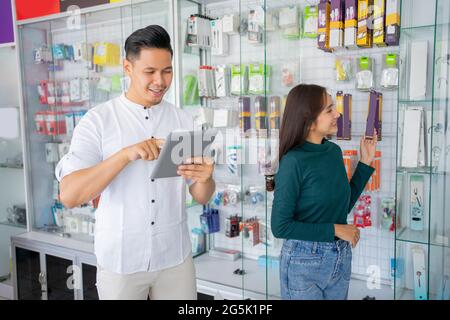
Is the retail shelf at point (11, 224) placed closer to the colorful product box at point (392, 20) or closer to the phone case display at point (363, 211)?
the phone case display at point (363, 211)

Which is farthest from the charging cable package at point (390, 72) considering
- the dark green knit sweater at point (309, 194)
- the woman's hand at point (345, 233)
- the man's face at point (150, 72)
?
the man's face at point (150, 72)

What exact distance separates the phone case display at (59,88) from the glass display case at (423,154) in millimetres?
2252

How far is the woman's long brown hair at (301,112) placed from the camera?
177cm

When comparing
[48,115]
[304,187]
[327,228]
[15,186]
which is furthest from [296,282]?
[15,186]

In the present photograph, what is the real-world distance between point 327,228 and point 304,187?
0.61 ft

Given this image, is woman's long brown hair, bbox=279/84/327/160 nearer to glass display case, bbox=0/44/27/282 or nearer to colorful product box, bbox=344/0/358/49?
colorful product box, bbox=344/0/358/49

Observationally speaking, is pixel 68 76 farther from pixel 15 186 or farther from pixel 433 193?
pixel 433 193

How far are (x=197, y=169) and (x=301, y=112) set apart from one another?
20.6 inches

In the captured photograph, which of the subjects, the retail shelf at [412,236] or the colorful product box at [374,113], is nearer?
the retail shelf at [412,236]

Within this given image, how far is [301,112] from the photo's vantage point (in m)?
1.78

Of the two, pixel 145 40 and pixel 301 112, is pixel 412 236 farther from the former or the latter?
pixel 145 40

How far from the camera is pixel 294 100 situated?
1.79m

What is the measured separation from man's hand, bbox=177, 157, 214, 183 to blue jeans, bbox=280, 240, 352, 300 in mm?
484

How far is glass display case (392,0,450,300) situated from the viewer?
1931 millimetres
